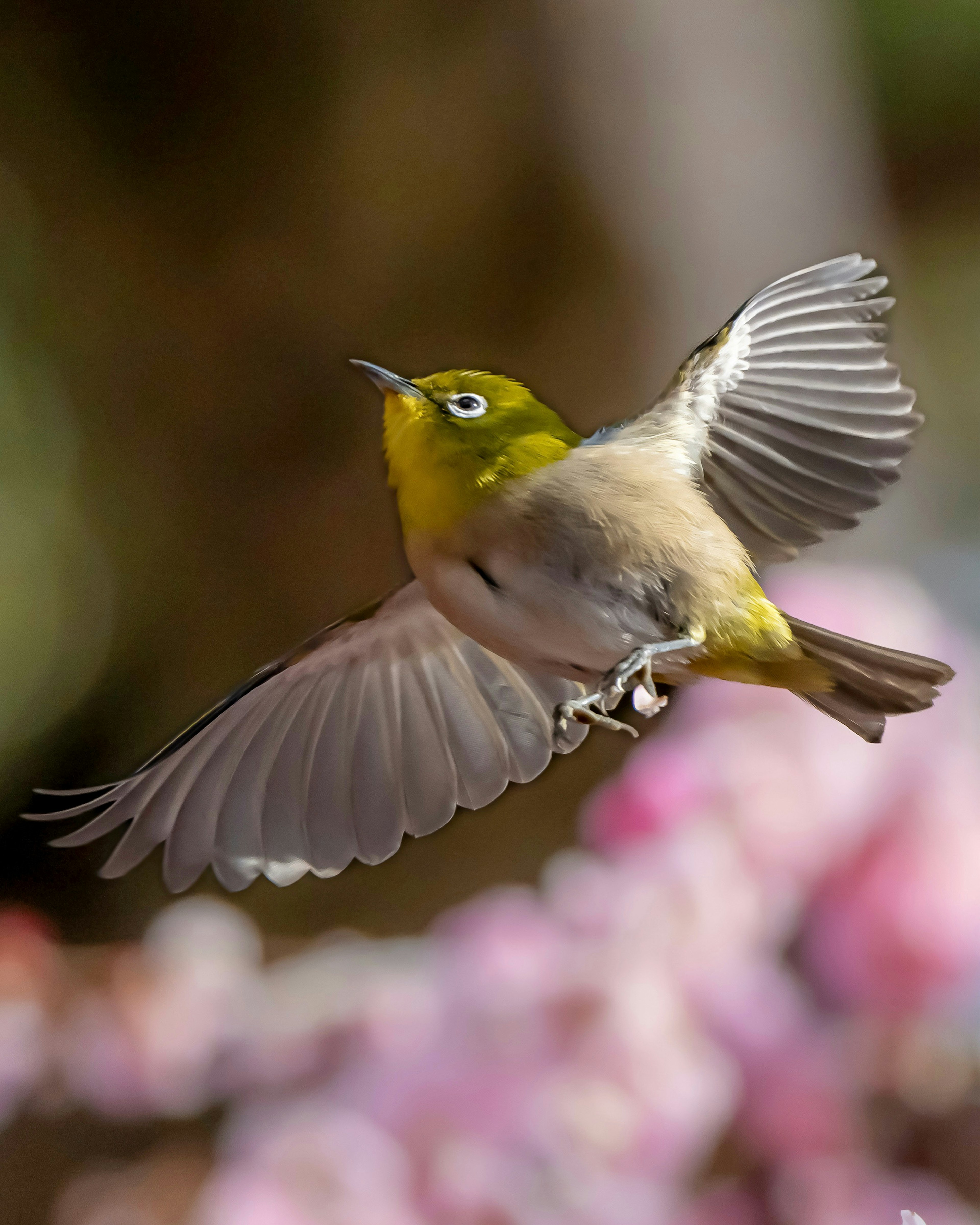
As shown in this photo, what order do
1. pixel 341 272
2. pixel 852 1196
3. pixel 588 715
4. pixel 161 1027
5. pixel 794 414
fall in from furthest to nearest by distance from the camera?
pixel 341 272 → pixel 161 1027 → pixel 852 1196 → pixel 794 414 → pixel 588 715

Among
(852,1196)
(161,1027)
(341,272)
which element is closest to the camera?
(852,1196)

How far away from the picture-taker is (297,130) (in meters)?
0.87

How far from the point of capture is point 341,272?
0.86 meters

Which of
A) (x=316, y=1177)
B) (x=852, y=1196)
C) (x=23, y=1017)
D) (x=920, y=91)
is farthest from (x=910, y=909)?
(x=920, y=91)

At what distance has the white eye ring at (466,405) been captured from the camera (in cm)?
24

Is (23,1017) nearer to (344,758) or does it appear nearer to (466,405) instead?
(344,758)

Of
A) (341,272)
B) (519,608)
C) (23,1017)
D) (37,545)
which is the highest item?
(519,608)

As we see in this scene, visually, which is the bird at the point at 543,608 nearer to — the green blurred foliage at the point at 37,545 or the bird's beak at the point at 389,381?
the bird's beak at the point at 389,381

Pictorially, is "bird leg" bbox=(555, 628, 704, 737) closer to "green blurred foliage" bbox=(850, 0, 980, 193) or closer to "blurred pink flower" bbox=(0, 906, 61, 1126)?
"blurred pink flower" bbox=(0, 906, 61, 1126)

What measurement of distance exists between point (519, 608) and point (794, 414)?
114mm

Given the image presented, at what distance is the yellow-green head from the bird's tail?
0.29ft

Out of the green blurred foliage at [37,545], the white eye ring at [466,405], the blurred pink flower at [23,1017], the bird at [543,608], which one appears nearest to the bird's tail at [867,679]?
the bird at [543,608]

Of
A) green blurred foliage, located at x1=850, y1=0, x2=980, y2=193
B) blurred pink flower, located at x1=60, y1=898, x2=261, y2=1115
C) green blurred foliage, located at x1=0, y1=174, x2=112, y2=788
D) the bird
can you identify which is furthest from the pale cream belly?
green blurred foliage, located at x1=850, y1=0, x2=980, y2=193

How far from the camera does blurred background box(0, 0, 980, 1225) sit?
2.71 ft
